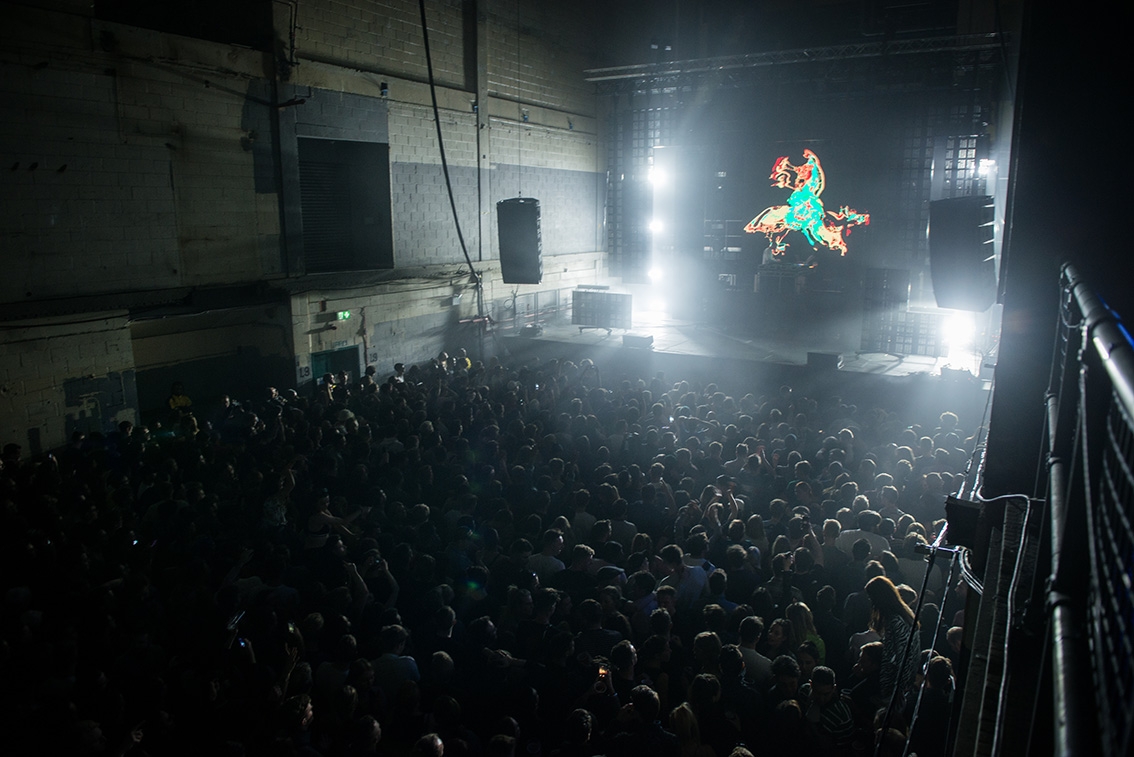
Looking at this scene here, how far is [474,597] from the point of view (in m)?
5.16

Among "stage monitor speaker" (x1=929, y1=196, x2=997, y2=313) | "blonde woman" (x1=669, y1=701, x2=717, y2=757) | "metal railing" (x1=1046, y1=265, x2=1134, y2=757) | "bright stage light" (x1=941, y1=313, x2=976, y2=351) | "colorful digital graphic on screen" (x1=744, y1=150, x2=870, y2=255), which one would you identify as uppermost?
"colorful digital graphic on screen" (x1=744, y1=150, x2=870, y2=255)

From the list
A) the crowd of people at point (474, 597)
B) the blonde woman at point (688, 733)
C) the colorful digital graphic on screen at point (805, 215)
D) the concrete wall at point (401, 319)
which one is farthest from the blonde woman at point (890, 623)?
the colorful digital graphic on screen at point (805, 215)

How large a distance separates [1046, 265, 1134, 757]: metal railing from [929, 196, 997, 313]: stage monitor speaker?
5260mm

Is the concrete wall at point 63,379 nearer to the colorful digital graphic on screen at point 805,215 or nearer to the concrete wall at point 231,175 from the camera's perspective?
the concrete wall at point 231,175

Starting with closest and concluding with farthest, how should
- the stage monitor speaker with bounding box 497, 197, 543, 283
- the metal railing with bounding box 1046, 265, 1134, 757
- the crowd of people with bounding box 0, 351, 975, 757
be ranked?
the metal railing with bounding box 1046, 265, 1134, 757 < the crowd of people with bounding box 0, 351, 975, 757 < the stage monitor speaker with bounding box 497, 197, 543, 283

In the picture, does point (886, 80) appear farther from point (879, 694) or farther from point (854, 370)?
point (879, 694)

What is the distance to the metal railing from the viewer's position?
110cm

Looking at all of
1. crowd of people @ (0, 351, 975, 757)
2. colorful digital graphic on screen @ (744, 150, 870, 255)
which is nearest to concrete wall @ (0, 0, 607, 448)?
crowd of people @ (0, 351, 975, 757)

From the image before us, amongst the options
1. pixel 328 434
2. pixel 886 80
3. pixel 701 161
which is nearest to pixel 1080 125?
pixel 328 434

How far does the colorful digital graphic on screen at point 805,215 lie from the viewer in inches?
696

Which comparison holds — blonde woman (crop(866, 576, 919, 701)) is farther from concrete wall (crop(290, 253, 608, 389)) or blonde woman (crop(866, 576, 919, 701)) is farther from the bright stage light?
the bright stage light

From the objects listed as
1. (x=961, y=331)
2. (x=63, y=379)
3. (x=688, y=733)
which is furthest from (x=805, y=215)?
(x=688, y=733)

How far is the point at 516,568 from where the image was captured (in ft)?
17.7

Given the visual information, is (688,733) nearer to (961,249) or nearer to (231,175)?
(961,249)
